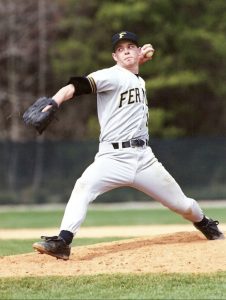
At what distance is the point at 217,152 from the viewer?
2109cm

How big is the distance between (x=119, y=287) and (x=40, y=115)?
53.9 inches

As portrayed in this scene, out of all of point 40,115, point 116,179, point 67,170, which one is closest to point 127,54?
point 116,179

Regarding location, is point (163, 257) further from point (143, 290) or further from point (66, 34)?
point (66, 34)

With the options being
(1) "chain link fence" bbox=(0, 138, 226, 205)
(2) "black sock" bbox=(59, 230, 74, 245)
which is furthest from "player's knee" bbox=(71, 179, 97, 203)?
(1) "chain link fence" bbox=(0, 138, 226, 205)

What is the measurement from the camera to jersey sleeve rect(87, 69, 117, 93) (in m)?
6.31

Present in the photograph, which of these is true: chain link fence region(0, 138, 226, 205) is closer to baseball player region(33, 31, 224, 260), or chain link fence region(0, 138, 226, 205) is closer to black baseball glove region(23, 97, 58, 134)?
baseball player region(33, 31, 224, 260)

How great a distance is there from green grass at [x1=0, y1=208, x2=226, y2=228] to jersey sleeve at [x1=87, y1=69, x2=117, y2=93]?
711 centimetres

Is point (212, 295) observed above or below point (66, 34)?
below

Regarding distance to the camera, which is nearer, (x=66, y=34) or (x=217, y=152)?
(x=217, y=152)

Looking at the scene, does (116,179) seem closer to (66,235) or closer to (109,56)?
(66,235)

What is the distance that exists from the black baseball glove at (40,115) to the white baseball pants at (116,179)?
67 cm

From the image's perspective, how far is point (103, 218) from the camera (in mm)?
15328

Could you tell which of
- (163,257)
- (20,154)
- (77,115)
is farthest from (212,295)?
(77,115)

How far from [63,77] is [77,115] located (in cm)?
174
